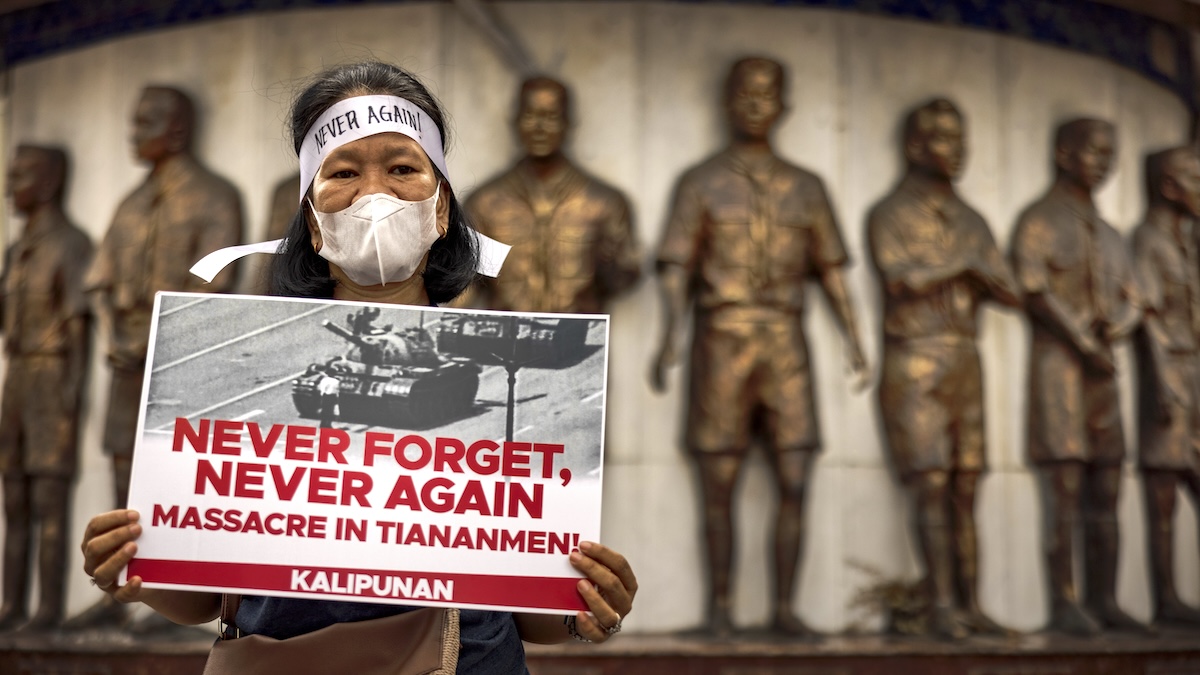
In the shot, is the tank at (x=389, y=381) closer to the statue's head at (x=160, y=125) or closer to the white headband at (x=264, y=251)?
the white headband at (x=264, y=251)

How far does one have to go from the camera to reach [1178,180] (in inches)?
311

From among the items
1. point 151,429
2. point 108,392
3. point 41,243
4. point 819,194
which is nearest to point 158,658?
point 108,392

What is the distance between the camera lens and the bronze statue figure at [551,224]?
22.3 feet

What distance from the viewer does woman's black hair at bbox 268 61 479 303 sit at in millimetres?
1930

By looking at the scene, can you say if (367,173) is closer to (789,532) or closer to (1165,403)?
(789,532)

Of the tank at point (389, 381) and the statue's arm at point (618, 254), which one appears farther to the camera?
the statue's arm at point (618, 254)

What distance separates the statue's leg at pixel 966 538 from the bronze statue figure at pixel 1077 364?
62 centimetres

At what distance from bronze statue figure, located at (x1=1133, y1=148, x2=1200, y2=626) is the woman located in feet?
21.6

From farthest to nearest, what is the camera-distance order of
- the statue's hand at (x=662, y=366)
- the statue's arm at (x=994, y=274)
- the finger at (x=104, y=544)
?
the statue's arm at (x=994, y=274), the statue's hand at (x=662, y=366), the finger at (x=104, y=544)

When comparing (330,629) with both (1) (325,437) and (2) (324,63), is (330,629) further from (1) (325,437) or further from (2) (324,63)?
(2) (324,63)

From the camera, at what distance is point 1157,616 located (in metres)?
7.65

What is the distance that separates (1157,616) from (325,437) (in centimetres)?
701

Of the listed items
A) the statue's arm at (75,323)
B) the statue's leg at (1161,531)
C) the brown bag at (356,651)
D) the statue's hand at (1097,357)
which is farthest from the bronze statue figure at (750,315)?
the brown bag at (356,651)

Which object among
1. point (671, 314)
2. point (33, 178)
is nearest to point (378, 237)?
point (671, 314)
